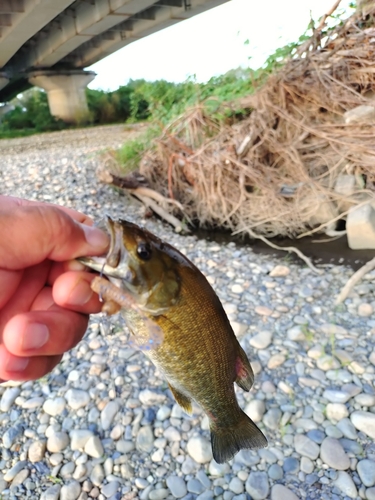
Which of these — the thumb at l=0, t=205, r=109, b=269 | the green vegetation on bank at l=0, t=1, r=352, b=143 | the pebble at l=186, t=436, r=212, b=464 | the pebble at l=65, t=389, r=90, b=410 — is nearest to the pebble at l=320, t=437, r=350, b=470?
the pebble at l=186, t=436, r=212, b=464

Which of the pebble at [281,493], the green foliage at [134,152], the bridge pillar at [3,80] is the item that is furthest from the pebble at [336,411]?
the bridge pillar at [3,80]

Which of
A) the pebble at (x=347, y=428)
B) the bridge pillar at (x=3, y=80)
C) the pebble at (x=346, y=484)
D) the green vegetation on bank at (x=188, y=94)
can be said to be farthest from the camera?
the bridge pillar at (x=3, y=80)

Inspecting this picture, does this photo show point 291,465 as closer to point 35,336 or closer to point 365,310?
point 35,336

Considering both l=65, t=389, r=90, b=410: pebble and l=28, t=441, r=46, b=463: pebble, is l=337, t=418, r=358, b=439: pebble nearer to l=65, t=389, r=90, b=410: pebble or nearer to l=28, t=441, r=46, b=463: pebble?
l=65, t=389, r=90, b=410: pebble

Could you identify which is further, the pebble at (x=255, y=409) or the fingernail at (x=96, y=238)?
the pebble at (x=255, y=409)

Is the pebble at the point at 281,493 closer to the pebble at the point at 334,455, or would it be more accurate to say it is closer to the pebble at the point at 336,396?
the pebble at the point at 334,455

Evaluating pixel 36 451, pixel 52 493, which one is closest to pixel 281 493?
pixel 52 493

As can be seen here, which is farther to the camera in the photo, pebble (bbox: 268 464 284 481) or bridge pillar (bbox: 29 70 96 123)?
bridge pillar (bbox: 29 70 96 123)

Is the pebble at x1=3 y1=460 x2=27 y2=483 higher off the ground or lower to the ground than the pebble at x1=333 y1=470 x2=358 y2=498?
higher
